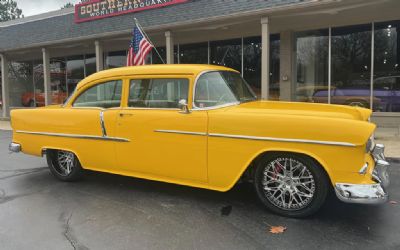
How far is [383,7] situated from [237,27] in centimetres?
432

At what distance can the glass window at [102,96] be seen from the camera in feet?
17.7

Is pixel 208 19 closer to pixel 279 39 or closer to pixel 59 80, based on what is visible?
pixel 279 39

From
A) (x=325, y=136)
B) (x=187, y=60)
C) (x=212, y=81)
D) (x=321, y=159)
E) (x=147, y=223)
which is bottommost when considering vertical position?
(x=147, y=223)

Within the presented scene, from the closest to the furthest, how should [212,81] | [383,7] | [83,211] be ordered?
[83,211]
[212,81]
[383,7]

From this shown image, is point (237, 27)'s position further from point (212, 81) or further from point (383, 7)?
point (212, 81)

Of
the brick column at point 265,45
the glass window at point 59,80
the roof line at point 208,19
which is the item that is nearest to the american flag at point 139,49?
the roof line at point 208,19

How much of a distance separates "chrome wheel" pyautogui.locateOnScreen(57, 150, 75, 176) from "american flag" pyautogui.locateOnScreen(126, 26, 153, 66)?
4.64 m

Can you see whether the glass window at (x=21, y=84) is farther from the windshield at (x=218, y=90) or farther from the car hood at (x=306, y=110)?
the car hood at (x=306, y=110)

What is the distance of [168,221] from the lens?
4.27 meters

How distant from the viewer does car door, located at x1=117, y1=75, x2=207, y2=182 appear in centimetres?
464

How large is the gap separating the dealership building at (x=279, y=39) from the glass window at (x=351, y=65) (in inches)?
1.2

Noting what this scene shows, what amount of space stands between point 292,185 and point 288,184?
0.15 ft

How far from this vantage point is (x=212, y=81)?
4.98 metres

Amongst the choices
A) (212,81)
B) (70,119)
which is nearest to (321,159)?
(212,81)
